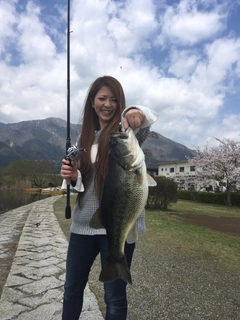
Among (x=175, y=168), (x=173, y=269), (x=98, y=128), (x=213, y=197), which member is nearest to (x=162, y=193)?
(x=173, y=269)

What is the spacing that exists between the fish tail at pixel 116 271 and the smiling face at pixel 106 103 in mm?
1063

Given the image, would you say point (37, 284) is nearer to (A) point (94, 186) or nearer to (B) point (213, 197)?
(A) point (94, 186)

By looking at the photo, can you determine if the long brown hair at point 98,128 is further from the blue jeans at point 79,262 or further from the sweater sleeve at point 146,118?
the blue jeans at point 79,262

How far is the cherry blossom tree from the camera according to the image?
25302 millimetres

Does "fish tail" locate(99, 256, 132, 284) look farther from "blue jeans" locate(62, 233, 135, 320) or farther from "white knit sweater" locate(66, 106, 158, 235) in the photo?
"white knit sweater" locate(66, 106, 158, 235)

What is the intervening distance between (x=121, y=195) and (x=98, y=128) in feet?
2.62

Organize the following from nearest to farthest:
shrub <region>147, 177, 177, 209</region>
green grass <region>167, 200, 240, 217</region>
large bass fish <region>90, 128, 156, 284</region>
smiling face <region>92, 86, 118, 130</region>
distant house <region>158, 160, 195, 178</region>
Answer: large bass fish <region>90, 128, 156, 284</region> → smiling face <region>92, 86, 118, 130</region> → shrub <region>147, 177, 177, 209</region> → green grass <region>167, 200, 240, 217</region> → distant house <region>158, 160, 195, 178</region>

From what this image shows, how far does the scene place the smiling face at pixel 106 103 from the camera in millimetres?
2131

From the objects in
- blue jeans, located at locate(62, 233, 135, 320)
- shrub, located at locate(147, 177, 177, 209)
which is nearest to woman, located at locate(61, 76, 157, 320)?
blue jeans, located at locate(62, 233, 135, 320)

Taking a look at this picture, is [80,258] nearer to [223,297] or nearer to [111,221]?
[111,221]

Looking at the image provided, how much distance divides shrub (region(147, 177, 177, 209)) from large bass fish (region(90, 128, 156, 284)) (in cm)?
1391

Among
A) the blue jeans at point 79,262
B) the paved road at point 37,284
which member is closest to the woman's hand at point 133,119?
the blue jeans at point 79,262

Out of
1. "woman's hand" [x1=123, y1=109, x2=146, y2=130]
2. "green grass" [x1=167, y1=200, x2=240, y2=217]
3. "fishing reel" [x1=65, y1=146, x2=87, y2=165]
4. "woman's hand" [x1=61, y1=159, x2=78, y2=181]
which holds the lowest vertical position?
"green grass" [x1=167, y1=200, x2=240, y2=217]

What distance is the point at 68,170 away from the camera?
6.12 ft
